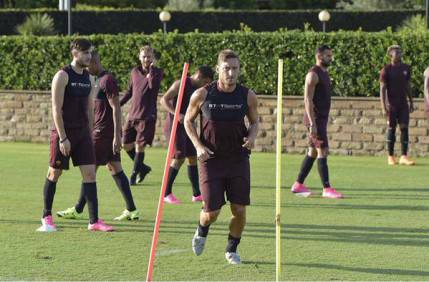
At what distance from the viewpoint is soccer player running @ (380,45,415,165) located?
17641mm

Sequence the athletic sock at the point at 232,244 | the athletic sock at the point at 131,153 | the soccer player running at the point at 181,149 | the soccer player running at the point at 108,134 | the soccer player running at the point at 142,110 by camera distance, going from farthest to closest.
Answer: the athletic sock at the point at 131,153, the soccer player running at the point at 142,110, the soccer player running at the point at 181,149, the soccer player running at the point at 108,134, the athletic sock at the point at 232,244

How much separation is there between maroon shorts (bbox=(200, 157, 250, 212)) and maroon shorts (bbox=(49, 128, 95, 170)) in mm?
1965

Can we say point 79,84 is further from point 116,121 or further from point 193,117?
point 193,117

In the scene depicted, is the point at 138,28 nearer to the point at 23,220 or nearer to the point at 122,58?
the point at 122,58

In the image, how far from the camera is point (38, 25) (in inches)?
1255

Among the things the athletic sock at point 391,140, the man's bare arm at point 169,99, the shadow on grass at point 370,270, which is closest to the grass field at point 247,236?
the shadow on grass at point 370,270

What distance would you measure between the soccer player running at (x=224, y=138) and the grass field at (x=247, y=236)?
23.8 inches

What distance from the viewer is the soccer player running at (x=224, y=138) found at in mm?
9070

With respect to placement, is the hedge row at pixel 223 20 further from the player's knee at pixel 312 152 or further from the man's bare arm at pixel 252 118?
the man's bare arm at pixel 252 118

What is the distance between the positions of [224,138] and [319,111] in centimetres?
482

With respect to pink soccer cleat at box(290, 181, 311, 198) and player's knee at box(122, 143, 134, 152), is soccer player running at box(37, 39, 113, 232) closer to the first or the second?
pink soccer cleat at box(290, 181, 311, 198)

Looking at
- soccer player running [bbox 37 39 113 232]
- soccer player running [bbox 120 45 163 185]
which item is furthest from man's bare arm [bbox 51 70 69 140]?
soccer player running [bbox 120 45 163 185]

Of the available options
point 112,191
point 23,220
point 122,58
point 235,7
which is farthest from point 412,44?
point 235,7

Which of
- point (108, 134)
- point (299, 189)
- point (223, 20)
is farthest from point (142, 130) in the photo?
point (223, 20)
